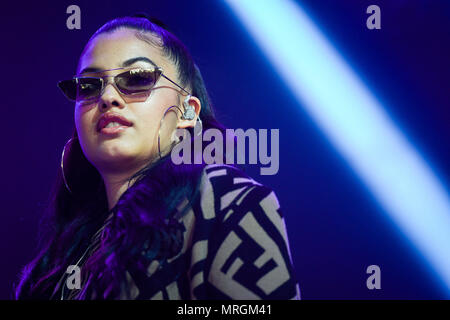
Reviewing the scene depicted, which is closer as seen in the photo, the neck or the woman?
the woman

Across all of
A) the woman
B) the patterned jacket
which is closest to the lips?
the woman

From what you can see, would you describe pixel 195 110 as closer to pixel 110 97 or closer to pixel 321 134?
pixel 110 97

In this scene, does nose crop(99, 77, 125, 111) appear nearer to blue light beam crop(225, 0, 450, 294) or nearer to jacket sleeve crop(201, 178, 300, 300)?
jacket sleeve crop(201, 178, 300, 300)

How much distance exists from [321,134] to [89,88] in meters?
1.10

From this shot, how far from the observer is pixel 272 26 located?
6.72 ft

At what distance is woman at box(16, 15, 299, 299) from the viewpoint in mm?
1111

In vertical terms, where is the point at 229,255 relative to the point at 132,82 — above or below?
below

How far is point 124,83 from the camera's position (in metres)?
1.47

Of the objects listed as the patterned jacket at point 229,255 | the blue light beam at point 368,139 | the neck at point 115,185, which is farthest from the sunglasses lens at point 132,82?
the blue light beam at point 368,139

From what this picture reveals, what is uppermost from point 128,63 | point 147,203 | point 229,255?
point 128,63

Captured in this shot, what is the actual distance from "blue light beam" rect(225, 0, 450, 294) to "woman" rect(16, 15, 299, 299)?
0.56 meters

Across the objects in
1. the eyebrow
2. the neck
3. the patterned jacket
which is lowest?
the patterned jacket

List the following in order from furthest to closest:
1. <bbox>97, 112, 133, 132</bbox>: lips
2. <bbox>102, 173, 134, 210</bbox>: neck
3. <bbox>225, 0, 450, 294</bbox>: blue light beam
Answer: <bbox>225, 0, 450, 294</bbox>: blue light beam
<bbox>102, 173, 134, 210</bbox>: neck
<bbox>97, 112, 133, 132</bbox>: lips

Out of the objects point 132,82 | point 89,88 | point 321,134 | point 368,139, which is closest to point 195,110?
point 132,82
